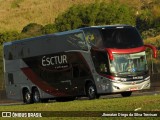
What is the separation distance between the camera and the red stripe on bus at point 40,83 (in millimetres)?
38781

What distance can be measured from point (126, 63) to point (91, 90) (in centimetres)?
238

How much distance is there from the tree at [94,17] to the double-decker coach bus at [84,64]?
53.3 meters

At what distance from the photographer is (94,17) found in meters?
95.2

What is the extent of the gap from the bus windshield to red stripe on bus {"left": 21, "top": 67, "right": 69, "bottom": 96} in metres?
4.48

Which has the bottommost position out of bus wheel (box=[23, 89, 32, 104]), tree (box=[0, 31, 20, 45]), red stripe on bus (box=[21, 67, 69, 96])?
bus wheel (box=[23, 89, 32, 104])

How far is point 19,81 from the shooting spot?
4106 cm

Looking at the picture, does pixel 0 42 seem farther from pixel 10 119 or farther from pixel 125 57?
pixel 10 119

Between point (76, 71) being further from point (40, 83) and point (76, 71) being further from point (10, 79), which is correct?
point (10, 79)

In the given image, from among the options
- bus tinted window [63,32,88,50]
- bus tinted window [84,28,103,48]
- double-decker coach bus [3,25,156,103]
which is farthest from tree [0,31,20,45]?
bus tinted window [84,28,103,48]

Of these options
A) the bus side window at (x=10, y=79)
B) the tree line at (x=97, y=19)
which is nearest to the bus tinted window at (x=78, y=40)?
the bus side window at (x=10, y=79)

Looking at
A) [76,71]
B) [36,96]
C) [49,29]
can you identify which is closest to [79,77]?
[76,71]

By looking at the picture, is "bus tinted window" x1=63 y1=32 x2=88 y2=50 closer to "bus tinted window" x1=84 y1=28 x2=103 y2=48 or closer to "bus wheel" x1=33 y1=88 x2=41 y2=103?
"bus tinted window" x1=84 y1=28 x2=103 y2=48

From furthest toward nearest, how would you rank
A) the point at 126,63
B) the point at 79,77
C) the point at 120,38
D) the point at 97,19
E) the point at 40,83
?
1. the point at 97,19
2. the point at 40,83
3. the point at 79,77
4. the point at 120,38
5. the point at 126,63

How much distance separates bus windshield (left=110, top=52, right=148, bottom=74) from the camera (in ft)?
115
